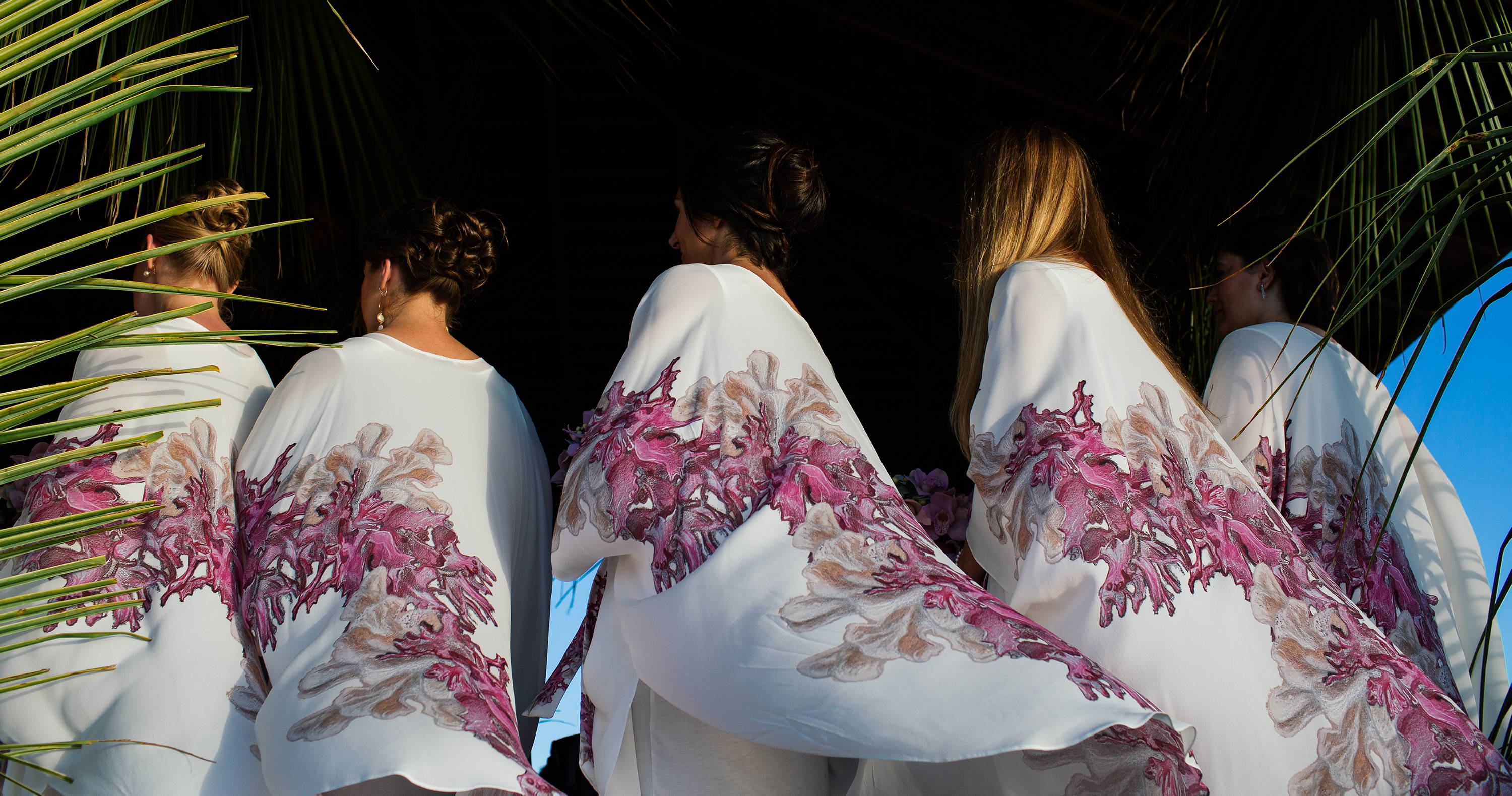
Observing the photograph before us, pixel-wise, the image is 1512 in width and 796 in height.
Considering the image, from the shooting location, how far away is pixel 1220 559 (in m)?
1.65

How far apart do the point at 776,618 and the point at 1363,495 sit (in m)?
1.20

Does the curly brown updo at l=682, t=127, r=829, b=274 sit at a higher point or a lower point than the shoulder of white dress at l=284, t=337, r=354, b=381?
higher

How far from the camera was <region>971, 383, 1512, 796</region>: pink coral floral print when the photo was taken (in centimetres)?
151

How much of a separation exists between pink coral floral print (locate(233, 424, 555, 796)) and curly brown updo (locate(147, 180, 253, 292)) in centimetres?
42

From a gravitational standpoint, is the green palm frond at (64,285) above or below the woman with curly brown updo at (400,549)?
above

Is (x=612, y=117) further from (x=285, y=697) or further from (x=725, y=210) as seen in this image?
(x=285, y=697)

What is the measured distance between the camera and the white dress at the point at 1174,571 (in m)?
1.52

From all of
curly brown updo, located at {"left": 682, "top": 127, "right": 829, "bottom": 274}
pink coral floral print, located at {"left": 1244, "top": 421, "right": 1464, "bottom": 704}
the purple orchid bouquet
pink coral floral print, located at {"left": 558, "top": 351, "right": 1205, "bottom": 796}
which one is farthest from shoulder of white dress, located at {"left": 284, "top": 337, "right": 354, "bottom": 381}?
pink coral floral print, located at {"left": 1244, "top": 421, "right": 1464, "bottom": 704}

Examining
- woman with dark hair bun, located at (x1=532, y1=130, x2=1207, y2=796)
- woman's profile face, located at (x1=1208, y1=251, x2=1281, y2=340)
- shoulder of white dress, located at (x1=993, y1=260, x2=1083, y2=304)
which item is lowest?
woman with dark hair bun, located at (x1=532, y1=130, x2=1207, y2=796)

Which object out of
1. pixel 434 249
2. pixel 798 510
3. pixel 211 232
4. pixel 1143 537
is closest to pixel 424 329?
pixel 434 249

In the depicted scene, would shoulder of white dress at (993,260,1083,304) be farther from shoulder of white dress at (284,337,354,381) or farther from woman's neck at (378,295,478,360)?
shoulder of white dress at (284,337,354,381)

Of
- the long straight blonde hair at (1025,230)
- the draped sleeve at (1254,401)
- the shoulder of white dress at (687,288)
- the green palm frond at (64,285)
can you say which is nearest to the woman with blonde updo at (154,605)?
the shoulder of white dress at (687,288)

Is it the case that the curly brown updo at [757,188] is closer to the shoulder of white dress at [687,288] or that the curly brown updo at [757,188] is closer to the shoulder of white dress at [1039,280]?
the shoulder of white dress at [687,288]

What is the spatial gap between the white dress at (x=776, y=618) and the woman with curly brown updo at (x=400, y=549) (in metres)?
0.19
